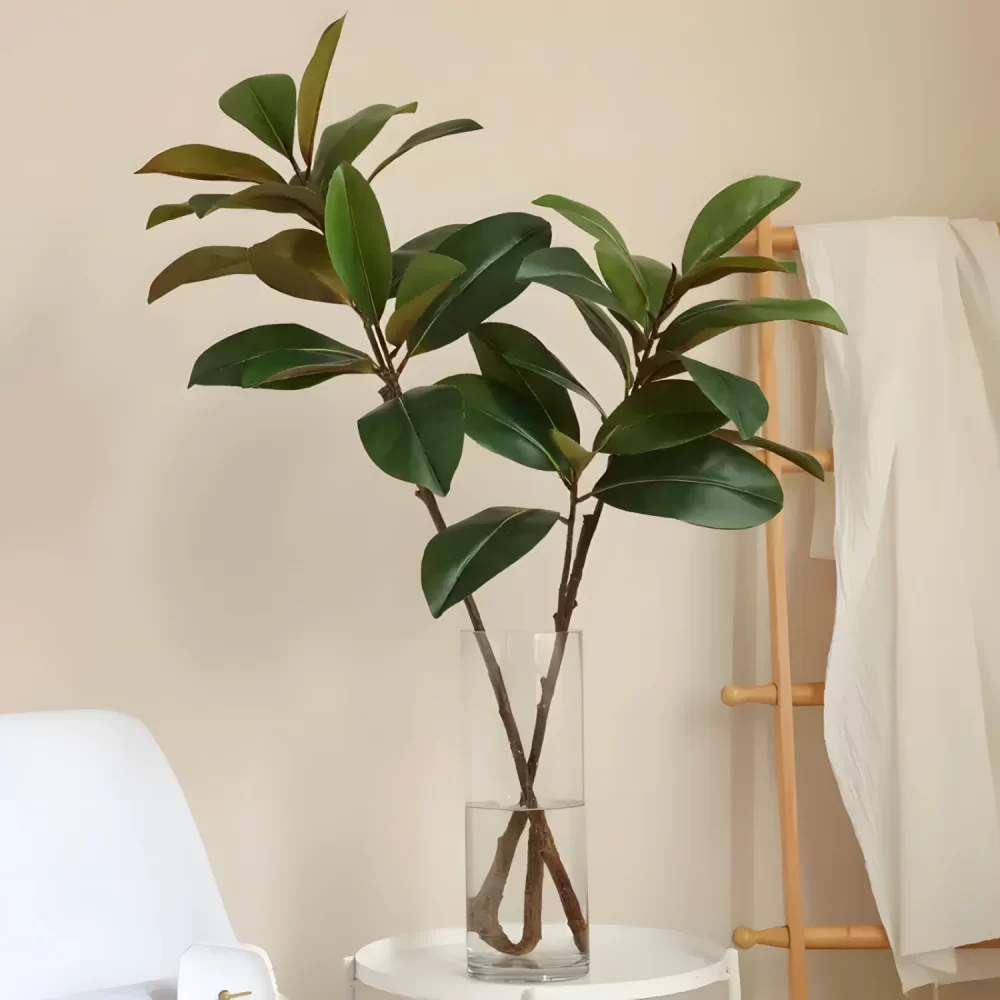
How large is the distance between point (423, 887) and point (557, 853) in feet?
1.85

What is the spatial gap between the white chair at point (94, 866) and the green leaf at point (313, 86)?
2.43ft

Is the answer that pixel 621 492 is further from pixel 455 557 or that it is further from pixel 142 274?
pixel 142 274

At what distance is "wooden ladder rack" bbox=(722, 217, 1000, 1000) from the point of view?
1655 mm

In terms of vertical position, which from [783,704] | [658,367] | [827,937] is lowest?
[827,937]

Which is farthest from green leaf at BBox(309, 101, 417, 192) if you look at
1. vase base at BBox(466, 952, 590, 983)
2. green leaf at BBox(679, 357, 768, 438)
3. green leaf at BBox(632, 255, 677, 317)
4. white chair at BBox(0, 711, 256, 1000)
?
vase base at BBox(466, 952, 590, 983)

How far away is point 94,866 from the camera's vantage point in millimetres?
1313

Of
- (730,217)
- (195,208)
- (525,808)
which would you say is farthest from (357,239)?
(525,808)

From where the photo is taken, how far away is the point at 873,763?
1660mm

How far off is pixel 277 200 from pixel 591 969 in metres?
0.96

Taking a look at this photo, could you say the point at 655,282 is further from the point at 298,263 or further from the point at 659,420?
the point at 298,263

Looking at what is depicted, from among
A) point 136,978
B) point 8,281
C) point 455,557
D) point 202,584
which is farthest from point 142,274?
point 136,978

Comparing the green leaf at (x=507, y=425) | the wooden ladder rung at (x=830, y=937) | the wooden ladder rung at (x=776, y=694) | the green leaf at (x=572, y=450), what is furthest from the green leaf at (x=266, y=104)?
the wooden ladder rung at (x=830, y=937)

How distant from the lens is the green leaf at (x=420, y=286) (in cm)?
117

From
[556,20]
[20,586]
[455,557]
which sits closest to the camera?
[455,557]
